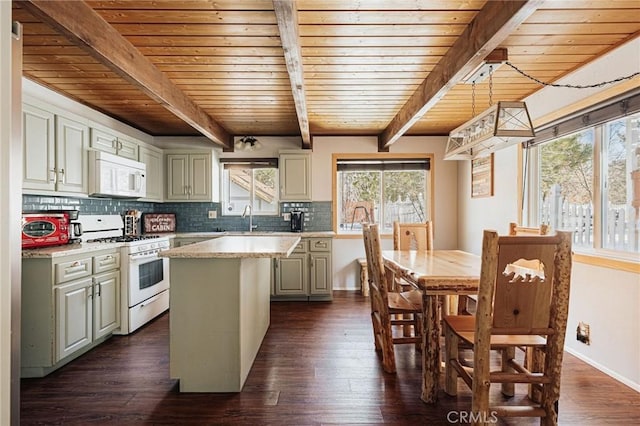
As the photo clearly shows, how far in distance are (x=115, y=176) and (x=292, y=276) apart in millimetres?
2256

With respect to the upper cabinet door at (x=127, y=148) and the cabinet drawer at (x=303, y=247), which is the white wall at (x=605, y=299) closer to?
the cabinet drawer at (x=303, y=247)

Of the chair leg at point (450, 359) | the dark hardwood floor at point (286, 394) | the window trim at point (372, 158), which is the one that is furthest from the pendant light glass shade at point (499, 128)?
the window trim at point (372, 158)

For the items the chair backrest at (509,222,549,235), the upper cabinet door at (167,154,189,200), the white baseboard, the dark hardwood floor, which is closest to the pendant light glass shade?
the chair backrest at (509,222,549,235)

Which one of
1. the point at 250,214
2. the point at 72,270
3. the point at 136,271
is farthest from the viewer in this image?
the point at 250,214

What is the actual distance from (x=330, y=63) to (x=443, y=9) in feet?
2.85

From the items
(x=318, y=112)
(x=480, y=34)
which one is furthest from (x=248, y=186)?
(x=480, y=34)

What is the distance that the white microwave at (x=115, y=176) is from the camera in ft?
10.3

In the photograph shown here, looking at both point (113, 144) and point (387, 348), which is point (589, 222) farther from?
point (113, 144)

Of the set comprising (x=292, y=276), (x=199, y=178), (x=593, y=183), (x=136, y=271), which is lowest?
(x=292, y=276)

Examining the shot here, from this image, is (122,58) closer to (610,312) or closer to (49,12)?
(49,12)

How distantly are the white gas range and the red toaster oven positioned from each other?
0.46 m

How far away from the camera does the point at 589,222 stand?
2617mm

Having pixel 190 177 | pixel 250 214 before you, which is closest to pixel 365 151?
pixel 250 214

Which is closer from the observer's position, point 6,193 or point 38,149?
point 6,193
